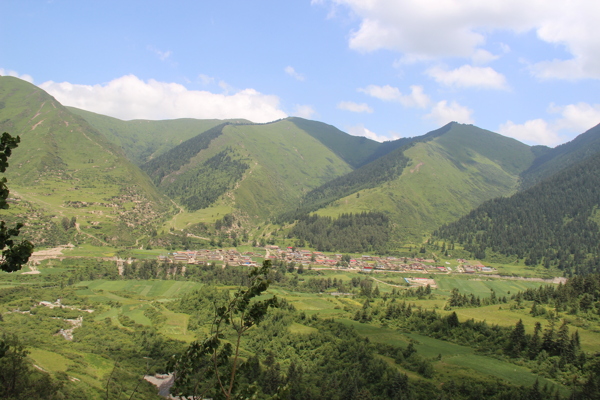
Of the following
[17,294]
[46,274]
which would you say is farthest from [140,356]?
[46,274]

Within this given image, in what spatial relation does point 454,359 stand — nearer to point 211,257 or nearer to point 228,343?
point 228,343

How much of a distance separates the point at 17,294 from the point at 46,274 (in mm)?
25582

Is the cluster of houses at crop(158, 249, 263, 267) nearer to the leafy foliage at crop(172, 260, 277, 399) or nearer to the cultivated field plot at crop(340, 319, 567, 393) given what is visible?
the cultivated field plot at crop(340, 319, 567, 393)

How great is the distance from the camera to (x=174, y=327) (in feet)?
284

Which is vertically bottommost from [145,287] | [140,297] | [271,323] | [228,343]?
[140,297]

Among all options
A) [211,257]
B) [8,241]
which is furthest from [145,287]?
[8,241]

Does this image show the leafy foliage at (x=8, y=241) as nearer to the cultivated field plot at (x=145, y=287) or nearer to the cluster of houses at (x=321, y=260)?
the cultivated field plot at (x=145, y=287)

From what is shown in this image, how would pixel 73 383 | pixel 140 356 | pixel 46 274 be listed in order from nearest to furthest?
1. pixel 73 383
2. pixel 140 356
3. pixel 46 274

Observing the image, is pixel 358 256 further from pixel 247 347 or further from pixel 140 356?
pixel 140 356

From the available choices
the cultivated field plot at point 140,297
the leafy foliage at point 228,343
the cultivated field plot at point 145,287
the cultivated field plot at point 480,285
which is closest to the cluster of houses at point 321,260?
the cultivated field plot at point 480,285

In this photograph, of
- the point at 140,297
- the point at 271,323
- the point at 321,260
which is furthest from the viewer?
the point at 321,260

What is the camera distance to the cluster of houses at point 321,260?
521 feet

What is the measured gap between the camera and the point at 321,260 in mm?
178000

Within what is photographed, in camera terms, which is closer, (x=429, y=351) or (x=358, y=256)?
(x=429, y=351)
